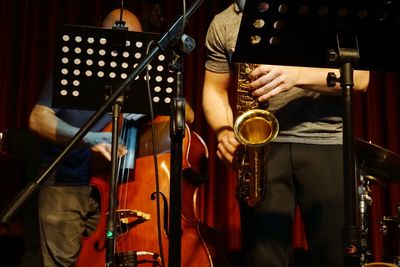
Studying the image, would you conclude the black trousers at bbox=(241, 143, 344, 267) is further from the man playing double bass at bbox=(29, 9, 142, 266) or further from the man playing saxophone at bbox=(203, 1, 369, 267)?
the man playing double bass at bbox=(29, 9, 142, 266)

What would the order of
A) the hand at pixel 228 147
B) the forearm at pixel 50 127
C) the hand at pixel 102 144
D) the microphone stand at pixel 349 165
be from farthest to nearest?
the forearm at pixel 50 127 < the hand at pixel 102 144 < the hand at pixel 228 147 < the microphone stand at pixel 349 165

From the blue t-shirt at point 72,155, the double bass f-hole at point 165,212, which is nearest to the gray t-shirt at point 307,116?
the double bass f-hole at point 165,212

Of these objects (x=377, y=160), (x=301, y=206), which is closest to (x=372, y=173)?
(x=377, y=160)

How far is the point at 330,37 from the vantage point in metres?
1.66

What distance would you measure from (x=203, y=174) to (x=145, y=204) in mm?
378

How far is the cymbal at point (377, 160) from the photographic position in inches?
125

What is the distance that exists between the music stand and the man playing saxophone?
1.20ft

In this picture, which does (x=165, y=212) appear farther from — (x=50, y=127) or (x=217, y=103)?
(x=50, y=127)

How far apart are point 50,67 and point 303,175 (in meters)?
2.76

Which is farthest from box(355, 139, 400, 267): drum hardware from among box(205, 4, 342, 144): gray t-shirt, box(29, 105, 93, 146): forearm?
box(29, 105, 93, 146): forearm

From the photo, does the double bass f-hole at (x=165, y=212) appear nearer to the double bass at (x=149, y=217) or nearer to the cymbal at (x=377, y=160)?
the double bass at (x=149, y=217)

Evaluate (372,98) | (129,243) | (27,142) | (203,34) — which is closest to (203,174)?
(129,243)

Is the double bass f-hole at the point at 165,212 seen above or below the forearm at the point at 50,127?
below

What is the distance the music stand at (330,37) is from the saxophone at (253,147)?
53cm
